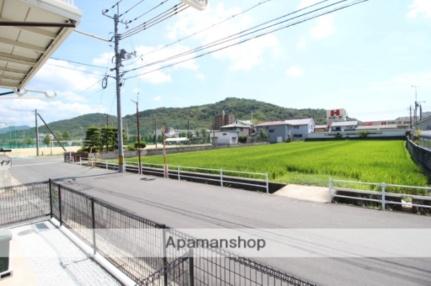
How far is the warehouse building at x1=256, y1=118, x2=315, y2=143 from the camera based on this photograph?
250ft

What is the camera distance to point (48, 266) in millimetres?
5215

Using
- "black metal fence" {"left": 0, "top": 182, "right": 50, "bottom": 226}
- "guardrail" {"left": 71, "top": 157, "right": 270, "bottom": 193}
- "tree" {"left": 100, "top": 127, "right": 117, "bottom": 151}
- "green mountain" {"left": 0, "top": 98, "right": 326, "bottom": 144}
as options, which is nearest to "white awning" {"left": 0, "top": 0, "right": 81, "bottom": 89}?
"black metal fence" {"left": 0, "top": 182, "right": 50, "bottom": 226}

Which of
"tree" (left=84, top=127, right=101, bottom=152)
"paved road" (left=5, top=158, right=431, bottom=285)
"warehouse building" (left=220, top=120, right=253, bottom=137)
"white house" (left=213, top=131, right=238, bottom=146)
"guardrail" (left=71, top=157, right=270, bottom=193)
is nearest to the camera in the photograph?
"paved road" (left=5, top=158, right=431, bottom=285)

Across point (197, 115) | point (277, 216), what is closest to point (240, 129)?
point (277, 216)

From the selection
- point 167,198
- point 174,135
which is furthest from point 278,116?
point 167,198

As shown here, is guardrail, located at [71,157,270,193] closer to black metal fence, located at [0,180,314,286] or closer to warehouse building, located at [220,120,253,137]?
black metal fence, located at [0,180,314,286]

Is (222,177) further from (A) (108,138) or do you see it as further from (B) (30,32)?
(A) (108,138)

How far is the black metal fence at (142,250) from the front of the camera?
372 cm

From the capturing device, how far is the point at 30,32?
14.8ft

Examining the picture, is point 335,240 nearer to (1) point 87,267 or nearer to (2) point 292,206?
(2) point 292,206

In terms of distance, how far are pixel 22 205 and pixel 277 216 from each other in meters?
9.00

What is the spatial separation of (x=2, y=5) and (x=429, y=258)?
27.7 feet

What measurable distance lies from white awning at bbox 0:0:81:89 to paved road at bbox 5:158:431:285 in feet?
17.3

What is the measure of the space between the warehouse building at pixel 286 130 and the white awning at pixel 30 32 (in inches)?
2801
